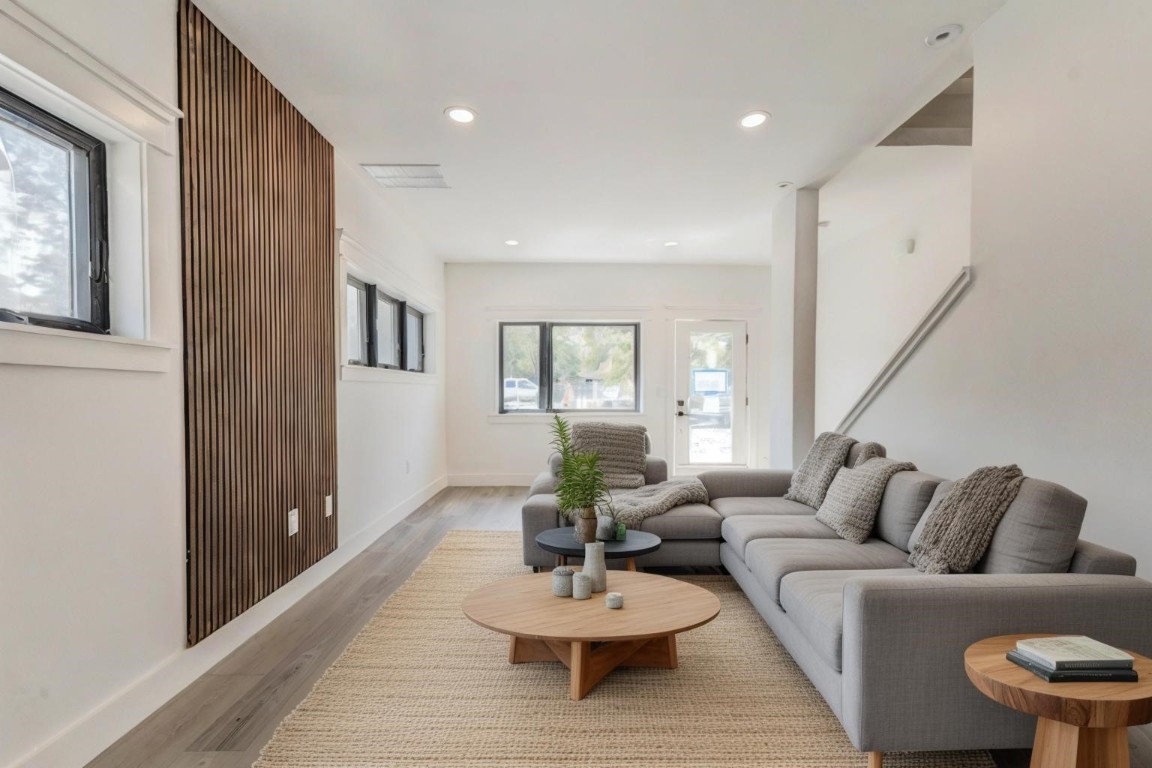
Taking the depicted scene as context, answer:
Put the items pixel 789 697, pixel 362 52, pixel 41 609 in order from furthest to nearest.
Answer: pixel 362 52
pixel 789 697
pixel 41 609

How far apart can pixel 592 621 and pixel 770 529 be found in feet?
4.05

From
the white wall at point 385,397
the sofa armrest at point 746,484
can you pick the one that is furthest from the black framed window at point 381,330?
the sofa armrest at point 746,484

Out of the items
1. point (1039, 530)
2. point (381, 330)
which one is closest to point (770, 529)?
point (1039, 530)

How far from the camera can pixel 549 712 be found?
6.82 feet

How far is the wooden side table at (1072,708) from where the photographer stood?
1.32m

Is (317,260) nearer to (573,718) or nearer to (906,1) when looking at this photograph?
(573,718)

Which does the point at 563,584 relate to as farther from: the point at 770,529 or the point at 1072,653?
the point at 1072,653

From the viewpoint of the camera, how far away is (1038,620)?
5.51ft

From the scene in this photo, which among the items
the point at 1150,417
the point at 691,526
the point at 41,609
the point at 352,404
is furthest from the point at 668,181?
the point at 41,609

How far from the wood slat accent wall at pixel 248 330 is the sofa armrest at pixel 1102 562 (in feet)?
9.77

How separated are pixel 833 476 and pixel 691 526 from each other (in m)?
0.84

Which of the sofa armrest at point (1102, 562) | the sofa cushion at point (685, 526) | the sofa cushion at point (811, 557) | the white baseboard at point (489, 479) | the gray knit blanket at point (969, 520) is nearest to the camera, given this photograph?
the sofa armrest at point (1102, 562)

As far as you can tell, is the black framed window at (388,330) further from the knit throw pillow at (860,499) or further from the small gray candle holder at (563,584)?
the knit throw pillow at (860,499)

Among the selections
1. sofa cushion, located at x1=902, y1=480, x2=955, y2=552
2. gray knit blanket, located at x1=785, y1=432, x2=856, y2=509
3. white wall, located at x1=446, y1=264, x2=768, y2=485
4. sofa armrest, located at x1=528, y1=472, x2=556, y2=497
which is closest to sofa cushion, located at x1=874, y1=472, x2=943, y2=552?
sofa cushion, located at x1=902, y1=480, x2=955, y2=552
